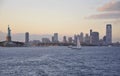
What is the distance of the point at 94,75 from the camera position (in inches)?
2496

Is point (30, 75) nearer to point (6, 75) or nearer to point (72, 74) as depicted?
point (6, 75)

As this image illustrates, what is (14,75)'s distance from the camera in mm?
63781

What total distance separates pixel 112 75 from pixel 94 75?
13.4 feet

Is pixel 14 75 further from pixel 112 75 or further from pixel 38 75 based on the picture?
pixel 112 75

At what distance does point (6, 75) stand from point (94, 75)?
19820 mm

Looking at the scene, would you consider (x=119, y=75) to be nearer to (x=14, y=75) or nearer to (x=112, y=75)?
(x=112, y=75)

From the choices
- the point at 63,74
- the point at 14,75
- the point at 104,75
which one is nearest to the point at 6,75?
the point at 14,75

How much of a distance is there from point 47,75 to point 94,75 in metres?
10.5

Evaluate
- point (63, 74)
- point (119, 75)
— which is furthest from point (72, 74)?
point (119, 75)

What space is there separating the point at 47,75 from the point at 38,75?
1.99 metres

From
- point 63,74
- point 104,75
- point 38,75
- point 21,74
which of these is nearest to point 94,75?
point 104,75

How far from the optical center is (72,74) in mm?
65562

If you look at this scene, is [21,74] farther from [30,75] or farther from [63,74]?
[63,74]

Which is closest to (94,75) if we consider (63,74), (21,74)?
(63,74)
